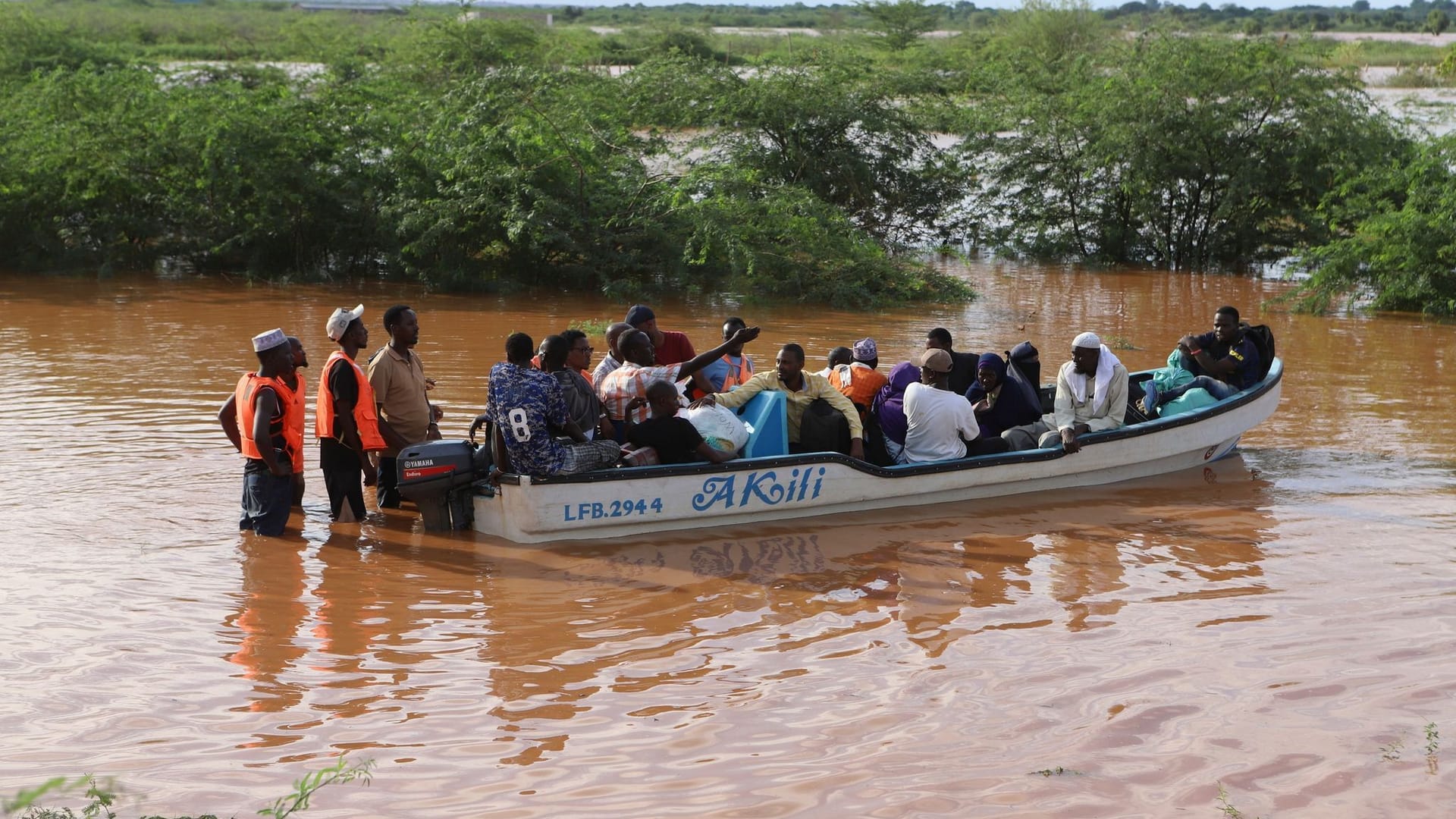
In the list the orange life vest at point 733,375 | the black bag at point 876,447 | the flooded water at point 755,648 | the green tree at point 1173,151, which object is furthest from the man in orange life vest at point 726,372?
the green tree at point 1173,151

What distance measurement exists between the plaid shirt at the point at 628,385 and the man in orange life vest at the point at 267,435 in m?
1.76

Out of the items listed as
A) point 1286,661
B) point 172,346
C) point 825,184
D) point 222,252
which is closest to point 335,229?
point 222,252

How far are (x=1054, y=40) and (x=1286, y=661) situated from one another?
108 ft

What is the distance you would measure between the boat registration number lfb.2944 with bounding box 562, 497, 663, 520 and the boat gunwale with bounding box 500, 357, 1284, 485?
0.15m

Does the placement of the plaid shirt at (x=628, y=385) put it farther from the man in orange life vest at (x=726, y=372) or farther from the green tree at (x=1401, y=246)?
the green tree at (x=1401, y=246)

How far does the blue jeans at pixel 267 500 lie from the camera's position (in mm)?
7484

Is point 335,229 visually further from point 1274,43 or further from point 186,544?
point 1274,43

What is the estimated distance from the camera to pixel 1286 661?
6020 millimetres

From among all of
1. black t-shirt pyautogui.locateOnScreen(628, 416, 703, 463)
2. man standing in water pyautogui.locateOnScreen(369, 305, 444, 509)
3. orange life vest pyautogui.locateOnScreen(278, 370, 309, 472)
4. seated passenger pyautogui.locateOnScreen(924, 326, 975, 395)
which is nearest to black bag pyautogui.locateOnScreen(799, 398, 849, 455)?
black t-shirt pyautogui.locateOnScreen(628, 416, 703, 463)

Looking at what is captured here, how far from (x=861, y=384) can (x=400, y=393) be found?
2.87 metres

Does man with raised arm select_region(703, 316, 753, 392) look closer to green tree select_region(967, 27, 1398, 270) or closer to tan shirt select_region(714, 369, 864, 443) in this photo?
tan shirt select_region(714, 369, 864, 443)

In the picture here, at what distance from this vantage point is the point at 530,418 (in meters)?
7.36

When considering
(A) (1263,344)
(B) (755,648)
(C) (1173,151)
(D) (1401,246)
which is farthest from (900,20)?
(B) (755,648)

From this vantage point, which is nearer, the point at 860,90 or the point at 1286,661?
the point at 1286,661
